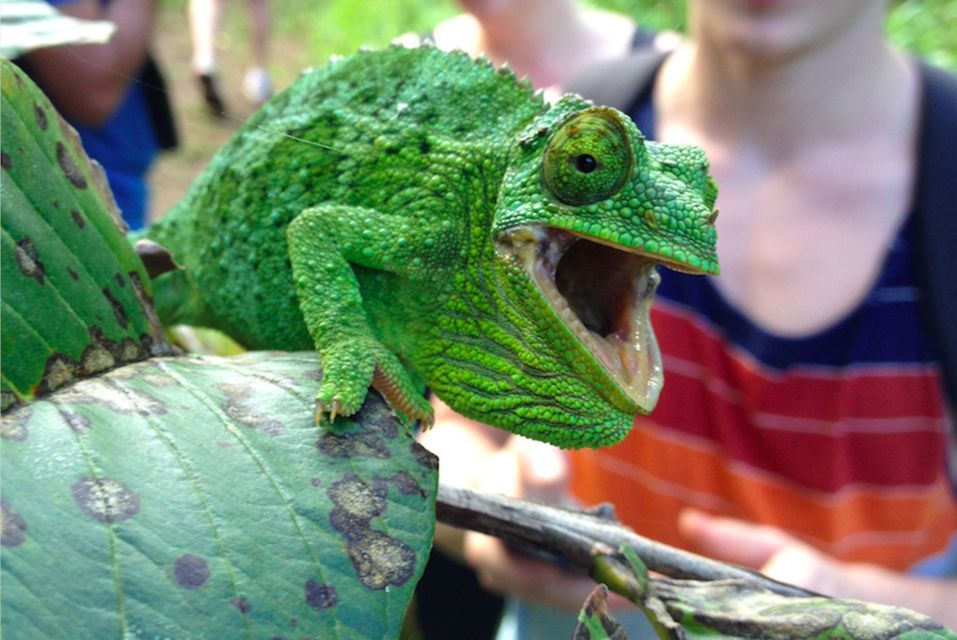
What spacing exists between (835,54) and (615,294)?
126cm

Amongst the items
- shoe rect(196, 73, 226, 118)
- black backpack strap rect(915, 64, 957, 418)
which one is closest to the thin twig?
shoe rect(196, 73, 226, 118)

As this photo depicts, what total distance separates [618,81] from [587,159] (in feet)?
3.71

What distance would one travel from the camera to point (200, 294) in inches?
27.2

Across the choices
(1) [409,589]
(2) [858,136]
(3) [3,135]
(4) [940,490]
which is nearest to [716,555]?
(4) [940,490]

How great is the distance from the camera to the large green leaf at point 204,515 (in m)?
0.36

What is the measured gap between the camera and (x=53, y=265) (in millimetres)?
465

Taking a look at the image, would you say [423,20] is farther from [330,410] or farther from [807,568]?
[330,410]

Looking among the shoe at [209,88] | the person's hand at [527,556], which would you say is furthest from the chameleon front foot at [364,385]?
the person's hand at [527,556]

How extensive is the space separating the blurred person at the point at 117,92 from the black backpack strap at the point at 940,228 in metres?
1.18

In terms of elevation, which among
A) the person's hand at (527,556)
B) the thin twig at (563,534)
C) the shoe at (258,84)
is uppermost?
the shoe at (258,84)

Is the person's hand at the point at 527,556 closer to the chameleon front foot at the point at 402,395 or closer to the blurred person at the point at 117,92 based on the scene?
the blurred person at the point at 117,92

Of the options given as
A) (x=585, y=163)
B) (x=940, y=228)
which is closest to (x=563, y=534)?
(x=585, y=163)

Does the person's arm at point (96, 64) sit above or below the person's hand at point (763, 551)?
above

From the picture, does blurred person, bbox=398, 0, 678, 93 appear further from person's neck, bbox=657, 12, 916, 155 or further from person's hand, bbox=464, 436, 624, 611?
person's hand, bbox=464, 436, 624, 611
